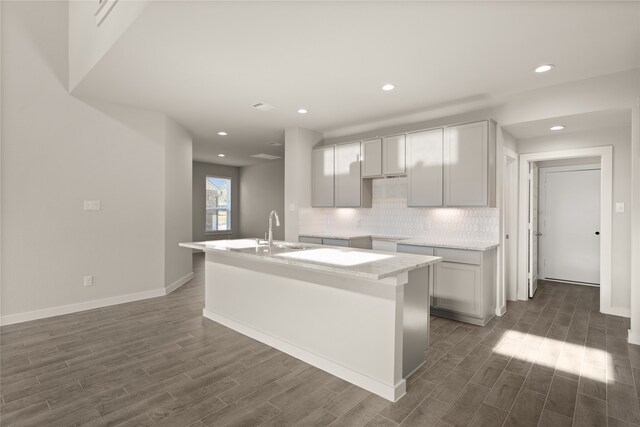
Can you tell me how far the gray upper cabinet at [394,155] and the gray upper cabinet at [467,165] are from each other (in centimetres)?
62

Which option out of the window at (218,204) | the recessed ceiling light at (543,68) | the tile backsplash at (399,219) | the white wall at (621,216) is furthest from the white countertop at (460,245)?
the window at (218,204)

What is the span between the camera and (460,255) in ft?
12.5

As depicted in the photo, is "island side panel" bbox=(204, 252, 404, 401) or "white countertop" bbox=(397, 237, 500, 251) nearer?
"island side panel" bbox=(204, 252, 404, 401)

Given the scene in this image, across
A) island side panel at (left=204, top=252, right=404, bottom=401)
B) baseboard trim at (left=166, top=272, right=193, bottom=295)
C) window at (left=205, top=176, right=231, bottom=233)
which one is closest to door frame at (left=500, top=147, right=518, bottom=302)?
island side panel at (left=204, top=252, right=404, bottom=401)

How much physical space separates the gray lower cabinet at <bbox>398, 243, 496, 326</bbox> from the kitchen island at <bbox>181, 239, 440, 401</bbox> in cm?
126

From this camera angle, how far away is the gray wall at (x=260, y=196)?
9.20 m

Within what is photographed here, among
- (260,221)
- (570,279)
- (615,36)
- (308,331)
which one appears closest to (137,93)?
(308,331)

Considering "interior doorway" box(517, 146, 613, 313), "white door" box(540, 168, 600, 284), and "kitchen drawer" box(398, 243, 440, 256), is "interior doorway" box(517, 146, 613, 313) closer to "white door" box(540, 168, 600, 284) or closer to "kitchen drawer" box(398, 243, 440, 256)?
"white door" box(540, 168, 600, 284)

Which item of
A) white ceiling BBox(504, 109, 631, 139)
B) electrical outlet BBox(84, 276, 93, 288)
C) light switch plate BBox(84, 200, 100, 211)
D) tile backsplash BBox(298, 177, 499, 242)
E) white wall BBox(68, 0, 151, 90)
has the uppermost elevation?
white wall BBox(68, 0, 151, 90)

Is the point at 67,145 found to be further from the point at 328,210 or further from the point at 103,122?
the point at 328,210

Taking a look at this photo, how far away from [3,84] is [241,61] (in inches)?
111

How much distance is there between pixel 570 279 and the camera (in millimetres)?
5781

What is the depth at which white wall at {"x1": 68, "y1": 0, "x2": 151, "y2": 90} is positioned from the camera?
2630 mm

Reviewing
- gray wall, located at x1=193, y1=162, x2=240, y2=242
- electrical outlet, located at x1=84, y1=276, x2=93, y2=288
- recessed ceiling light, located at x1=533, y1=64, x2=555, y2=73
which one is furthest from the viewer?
gray wall, located at x1=193, y1=162, x2=240, y2=242
